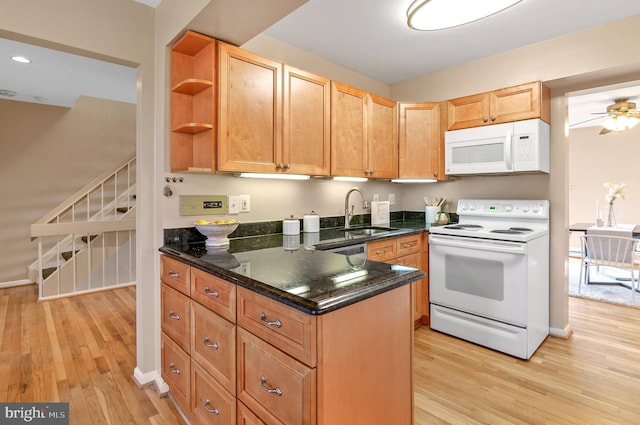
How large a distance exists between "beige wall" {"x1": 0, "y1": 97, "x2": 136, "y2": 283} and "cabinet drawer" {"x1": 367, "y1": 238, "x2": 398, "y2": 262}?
4487 millimetres

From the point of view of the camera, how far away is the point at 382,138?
3.05m

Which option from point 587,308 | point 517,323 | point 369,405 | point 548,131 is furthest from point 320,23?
point 587,308

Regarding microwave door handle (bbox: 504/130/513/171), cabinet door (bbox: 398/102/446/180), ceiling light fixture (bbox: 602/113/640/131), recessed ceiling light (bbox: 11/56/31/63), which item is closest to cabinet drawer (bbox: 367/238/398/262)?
cabinet door (bbox: 398/102/446/180)

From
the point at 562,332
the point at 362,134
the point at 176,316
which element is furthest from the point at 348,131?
the point at 562,332

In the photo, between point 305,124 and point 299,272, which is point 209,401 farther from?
point 305,124

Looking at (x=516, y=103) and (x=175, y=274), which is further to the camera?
(x=516, y=103)

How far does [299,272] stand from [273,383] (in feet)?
1.32

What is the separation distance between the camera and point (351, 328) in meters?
1.07

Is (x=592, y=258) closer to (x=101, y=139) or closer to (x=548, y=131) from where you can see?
(x=548, y=131)

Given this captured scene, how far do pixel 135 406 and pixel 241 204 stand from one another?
138 centimetres

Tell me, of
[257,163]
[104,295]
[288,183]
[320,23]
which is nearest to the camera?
[257,163]

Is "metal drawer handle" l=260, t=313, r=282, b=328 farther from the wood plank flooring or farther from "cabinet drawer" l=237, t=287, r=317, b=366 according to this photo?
the wood plank flooring

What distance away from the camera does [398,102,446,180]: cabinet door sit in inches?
124

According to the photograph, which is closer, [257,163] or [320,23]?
[257,163]
